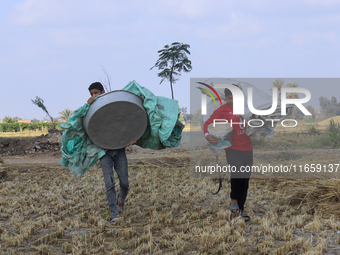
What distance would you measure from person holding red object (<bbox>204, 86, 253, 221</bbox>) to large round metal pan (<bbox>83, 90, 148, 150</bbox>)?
3.19 ft

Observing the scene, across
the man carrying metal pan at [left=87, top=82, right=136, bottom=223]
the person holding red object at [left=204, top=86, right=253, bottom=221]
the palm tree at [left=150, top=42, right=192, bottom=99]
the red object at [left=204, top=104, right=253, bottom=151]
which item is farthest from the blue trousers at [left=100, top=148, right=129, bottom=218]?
the palm tree at [left=150, top=42, right=192, bottom=99]

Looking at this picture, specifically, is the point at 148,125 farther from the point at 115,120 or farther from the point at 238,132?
the point at 238,132

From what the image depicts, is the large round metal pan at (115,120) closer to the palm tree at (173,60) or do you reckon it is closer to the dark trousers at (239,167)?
the dark trousers at (239,167)

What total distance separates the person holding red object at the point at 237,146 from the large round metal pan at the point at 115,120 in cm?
97

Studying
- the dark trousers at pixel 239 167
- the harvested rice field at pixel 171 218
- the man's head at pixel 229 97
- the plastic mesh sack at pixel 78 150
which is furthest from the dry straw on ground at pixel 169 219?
the man's head at pixel 229 97

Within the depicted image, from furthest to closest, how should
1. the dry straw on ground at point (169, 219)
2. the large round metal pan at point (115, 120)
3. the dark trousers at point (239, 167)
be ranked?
the dark trousers at point (239, 167) < the large round metal pan at point (115, 120) < the dry straw on ground at point (169, 219)

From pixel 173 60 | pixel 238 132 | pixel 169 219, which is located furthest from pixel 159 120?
pixel 173 60

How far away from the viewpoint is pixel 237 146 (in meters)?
4.84

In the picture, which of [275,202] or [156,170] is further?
[156,170]

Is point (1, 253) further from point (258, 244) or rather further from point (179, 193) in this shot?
point (179, 193)

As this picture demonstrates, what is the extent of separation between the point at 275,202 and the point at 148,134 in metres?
2.40

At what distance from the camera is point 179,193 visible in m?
6.59

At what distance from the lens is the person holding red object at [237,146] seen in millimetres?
4828

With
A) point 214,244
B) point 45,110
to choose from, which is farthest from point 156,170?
point 45,110
